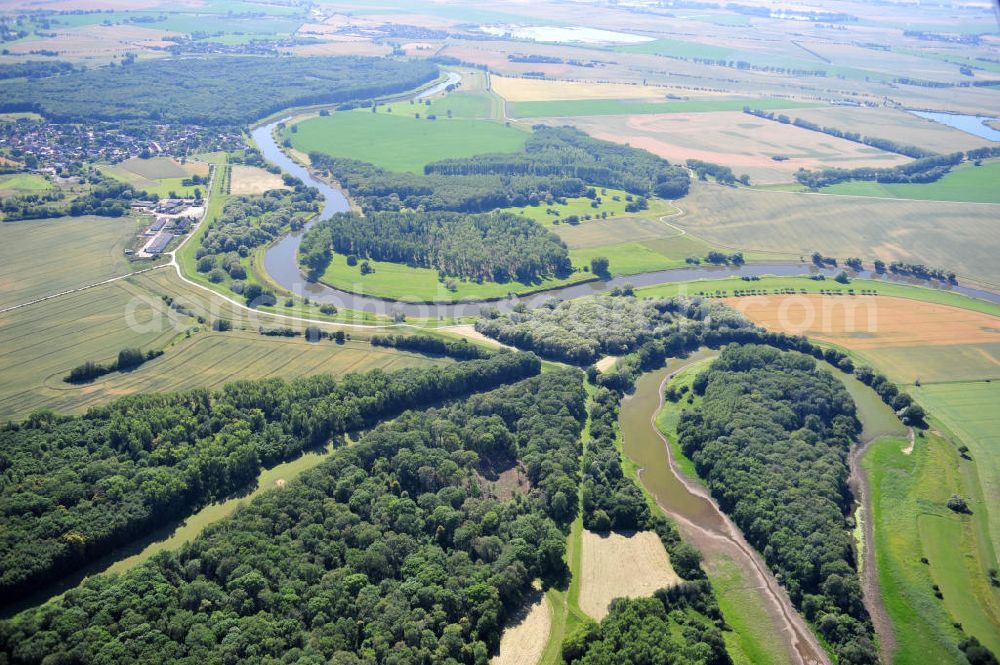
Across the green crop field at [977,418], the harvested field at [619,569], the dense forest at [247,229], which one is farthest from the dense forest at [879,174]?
the harvested field at [619,569]

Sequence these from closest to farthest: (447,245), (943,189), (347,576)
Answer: (347,576) → (447,245) → (943,189)

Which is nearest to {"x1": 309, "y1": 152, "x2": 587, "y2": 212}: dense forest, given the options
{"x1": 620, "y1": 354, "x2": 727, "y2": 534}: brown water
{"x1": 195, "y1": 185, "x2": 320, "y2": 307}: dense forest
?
{"x1": 195, "y1": 185, "x2": 320, "y2": 307}: dense forest

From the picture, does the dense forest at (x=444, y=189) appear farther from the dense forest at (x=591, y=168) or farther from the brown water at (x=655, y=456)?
the brown water at (x=655, y=456)

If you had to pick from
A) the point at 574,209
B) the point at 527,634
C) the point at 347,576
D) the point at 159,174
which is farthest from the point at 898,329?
the point at 159,174

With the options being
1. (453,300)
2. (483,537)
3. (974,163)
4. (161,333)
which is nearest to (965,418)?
(483,537)

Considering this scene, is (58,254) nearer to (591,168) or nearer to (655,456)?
(655,456)

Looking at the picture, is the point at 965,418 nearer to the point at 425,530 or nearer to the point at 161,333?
the point at 425,530
